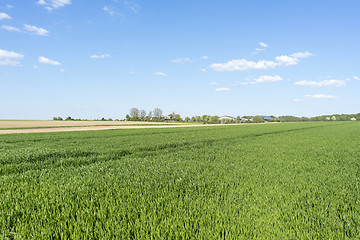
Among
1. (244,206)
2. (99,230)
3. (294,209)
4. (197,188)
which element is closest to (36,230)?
(99,230)

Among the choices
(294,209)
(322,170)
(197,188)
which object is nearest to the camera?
(294,209)

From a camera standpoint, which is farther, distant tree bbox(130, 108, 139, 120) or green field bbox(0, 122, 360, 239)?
distant tree bbox(130, 108, 139, 120)

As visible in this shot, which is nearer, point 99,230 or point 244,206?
point 99,230

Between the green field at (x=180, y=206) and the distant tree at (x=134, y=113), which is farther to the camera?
the distant tree at (x=134, y=113)

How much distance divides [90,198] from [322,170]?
7.81m

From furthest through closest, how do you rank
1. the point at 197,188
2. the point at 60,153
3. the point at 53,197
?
the point at 60,153 → the point at 197,188 → the point at 53,197

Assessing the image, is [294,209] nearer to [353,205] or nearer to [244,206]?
[244,206]

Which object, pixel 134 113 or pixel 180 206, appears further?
pixel 134 113

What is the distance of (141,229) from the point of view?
3.12 metres

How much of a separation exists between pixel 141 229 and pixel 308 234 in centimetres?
256

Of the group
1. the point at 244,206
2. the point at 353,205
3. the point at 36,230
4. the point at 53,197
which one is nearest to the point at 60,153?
the point at 53,197

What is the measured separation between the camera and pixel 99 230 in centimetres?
321

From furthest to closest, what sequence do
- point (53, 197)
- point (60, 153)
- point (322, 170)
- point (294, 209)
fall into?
point (60, 153) < point (322, 170) < point (53, 197) < point (294, 209)

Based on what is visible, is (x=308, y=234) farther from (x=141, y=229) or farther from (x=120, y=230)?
(x=120, y=230)
